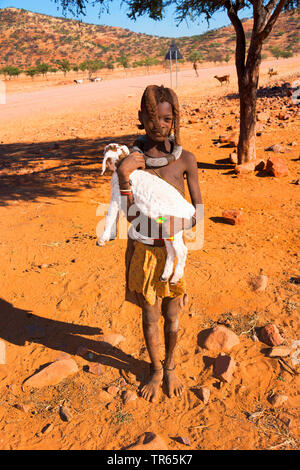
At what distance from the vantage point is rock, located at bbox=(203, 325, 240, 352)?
2949 mm

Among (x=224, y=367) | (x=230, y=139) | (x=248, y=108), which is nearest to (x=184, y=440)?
(x=224, y=367)

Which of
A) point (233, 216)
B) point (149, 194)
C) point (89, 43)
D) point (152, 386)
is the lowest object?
point (152, 386)

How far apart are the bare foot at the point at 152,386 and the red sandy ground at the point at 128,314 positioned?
6 cm

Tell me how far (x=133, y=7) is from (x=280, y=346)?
824cm

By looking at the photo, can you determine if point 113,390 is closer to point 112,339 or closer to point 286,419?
point 112,339

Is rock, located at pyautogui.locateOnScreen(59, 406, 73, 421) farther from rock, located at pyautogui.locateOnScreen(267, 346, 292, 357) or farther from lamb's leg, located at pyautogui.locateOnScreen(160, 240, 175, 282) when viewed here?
rock, located at pyautogui.locateOnScreen(267, 346, 292, 357)

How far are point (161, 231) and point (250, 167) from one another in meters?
5.46

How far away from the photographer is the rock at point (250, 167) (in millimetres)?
7012

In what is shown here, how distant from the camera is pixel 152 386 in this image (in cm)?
260

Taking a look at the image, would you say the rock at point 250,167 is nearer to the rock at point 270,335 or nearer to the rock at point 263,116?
the rock at point 263,116

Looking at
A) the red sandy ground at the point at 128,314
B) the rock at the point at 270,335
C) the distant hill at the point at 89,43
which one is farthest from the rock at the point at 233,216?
the distant hill at the point at 89,43

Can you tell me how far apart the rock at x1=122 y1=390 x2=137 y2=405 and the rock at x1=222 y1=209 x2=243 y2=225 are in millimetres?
3221

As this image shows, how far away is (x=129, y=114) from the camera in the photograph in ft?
47.5
